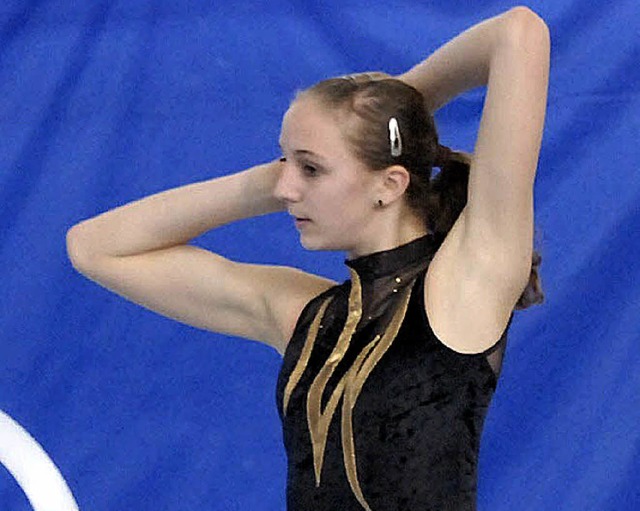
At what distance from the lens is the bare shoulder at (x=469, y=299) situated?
1198 mm

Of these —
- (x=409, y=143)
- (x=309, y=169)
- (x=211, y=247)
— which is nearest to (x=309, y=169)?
(x=309, y=169)

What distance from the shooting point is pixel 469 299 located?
47.2 inches

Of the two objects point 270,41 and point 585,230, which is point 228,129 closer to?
point 270,41

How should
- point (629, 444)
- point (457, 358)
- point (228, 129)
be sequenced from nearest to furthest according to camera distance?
point (457, 358), point (629, 444), point (228, 129)

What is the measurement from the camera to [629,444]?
5.97ft

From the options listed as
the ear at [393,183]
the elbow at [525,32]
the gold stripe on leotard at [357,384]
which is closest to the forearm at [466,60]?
the elbow at [525,32]

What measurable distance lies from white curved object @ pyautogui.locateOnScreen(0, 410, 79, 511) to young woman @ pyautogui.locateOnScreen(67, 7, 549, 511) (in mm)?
266

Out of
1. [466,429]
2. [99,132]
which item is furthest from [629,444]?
[99,132]

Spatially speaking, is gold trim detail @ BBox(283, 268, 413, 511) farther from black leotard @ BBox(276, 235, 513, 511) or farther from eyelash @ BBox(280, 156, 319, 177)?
eyelash @ BBox(280, 156, 319, 177)

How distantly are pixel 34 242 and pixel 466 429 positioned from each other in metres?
1.00

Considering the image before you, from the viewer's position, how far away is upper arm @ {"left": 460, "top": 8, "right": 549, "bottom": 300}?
1.14 metres

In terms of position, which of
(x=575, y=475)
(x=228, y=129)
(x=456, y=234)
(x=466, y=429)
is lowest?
(x=575, y=475)

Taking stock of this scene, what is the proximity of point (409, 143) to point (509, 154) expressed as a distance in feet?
0.43

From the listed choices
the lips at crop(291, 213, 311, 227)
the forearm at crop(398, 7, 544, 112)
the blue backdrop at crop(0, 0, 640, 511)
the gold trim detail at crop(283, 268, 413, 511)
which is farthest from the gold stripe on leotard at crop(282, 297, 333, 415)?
the blue backdrop at crop(0, 0, 640, 511)
